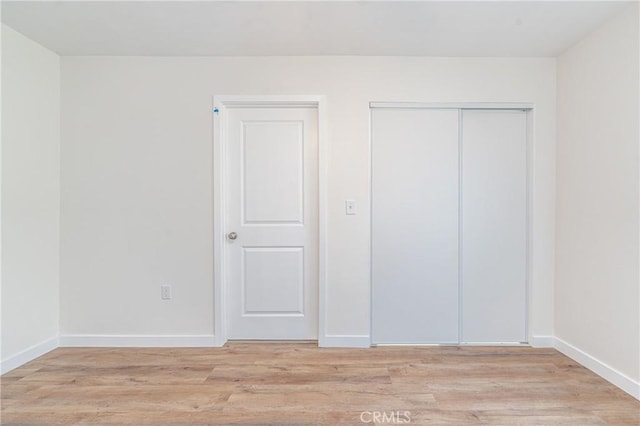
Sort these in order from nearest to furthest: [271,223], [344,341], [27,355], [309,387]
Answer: [309,387]
[27,355]
[344,341]
[271,223]

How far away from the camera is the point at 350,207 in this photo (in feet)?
8.37

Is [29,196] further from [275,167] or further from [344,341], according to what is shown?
[344,341]

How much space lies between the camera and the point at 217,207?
101 inches

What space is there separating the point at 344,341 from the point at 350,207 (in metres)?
1.08

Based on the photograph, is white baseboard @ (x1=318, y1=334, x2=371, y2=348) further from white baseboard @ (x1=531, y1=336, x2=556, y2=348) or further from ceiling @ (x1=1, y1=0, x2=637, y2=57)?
ceiling @ (x1=1, y1=0, x2=637, y2=57)

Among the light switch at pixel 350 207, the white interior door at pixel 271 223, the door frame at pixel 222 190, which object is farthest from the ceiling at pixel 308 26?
the light switch at pixel 350 207

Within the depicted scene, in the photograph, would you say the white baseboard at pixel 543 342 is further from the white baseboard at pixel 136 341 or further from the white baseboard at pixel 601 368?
the white baseboard at pixel 136 341

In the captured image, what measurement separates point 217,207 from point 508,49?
8.41 feet

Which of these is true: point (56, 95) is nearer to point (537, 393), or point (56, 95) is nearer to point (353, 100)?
point (353, 100)

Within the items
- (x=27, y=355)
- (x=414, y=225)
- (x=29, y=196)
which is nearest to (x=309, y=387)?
(x=414, y=225)

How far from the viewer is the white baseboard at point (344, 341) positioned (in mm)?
2539

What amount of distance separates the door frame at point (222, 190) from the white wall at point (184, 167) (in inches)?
2.1

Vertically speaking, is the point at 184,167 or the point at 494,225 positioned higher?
the point at 184,167

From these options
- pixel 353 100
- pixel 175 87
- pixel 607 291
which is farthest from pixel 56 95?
pixel 607 291
